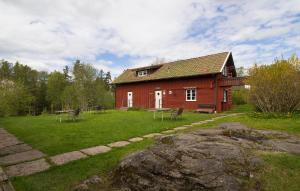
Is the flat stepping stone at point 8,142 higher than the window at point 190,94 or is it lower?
lower

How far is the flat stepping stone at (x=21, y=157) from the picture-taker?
5236mm

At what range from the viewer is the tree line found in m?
37.2

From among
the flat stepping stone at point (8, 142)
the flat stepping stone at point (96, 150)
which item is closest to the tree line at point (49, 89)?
the flat stepping stone at point (8, 142)

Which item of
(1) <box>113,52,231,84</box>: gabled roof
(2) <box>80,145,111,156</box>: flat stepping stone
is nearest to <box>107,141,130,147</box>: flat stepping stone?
(2) <box>80,145,111,156</box>: flat stepping stone

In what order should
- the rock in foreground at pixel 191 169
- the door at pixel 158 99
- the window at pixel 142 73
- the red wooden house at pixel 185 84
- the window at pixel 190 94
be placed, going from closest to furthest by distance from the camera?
the rock in foreground at pixel 191 169
the red wooden house at pixel 185 84
the window at pixel 190 94
the door at pixel 158 99
the window at pixel 142 73

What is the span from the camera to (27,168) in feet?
15.5

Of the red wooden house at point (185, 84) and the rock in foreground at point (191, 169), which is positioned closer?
the rock in foreground at point (191, 169)

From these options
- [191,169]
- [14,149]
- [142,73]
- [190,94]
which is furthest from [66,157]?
[142,73]

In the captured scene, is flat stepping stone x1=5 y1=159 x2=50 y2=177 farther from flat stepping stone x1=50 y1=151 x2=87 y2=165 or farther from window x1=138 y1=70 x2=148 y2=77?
window x1=138 y1=70 x2=148 y2=77

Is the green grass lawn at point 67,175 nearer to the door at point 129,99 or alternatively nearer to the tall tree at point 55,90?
the door at point 129,99

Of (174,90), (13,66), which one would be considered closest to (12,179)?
(174,90)

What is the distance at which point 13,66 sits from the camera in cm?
4753

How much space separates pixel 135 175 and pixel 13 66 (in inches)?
2087

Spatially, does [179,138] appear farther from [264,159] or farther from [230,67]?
[230,67]
